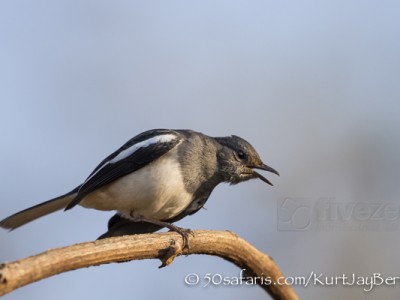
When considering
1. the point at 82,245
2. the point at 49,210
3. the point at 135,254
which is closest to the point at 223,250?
the point at 135,254

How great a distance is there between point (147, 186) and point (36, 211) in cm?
94

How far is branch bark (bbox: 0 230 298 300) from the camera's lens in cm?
329

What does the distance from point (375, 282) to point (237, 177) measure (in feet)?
5.79

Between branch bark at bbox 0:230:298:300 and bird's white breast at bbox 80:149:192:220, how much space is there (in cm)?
86

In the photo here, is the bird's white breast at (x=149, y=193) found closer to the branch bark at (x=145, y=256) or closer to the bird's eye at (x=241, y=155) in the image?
the bird's eye at (x=241, y=155)

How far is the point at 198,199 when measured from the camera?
6.00 metres

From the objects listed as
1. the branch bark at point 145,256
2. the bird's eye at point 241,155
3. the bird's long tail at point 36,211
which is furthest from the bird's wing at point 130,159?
the branch bark at point 145,256

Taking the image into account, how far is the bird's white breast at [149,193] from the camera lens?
555 cm

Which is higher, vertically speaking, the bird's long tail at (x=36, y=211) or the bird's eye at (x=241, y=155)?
the bird's eye at (x=241, y=155)

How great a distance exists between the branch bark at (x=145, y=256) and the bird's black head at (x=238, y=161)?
1533 mm

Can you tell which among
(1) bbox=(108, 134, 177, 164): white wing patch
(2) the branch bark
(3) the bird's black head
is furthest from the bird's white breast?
(2) the branch bark

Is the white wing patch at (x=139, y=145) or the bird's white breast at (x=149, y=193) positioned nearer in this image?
the bird's white breast at (x=149, y=193)

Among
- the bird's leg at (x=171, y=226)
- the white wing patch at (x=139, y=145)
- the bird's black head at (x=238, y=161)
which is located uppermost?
the white wing patch at (x=139, y=145)

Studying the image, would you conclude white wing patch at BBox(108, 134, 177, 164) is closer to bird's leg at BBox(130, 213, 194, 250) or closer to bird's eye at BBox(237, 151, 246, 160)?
bird's leg at BBox(130, 213, 194, 250)
